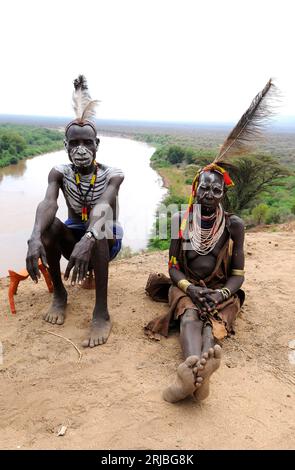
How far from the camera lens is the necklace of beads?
311 cm

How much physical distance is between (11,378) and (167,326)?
115cm

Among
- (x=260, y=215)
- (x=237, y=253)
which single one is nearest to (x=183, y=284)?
(x=237, y=253)

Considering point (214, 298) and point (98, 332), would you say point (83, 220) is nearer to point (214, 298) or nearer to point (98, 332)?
point (98, 332)

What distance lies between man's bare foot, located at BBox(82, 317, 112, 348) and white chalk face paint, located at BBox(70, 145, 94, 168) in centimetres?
120

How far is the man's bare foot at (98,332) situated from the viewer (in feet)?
9.50

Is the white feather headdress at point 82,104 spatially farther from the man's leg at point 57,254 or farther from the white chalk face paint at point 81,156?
the man's leg at point 57,254

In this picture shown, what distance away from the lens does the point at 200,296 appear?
9.41ft

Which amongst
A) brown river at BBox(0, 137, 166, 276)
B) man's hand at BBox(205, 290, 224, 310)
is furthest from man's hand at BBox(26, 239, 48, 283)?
brown river at BBox(0, 137, 166, 276)

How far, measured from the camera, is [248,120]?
323 centimetres

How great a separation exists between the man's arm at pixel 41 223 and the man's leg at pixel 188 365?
1074 millimetres

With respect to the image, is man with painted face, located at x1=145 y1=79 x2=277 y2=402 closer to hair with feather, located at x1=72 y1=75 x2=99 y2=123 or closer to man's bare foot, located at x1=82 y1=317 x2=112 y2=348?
man's bare foot, located at x1=82 y1=317 x2=112 y2=348

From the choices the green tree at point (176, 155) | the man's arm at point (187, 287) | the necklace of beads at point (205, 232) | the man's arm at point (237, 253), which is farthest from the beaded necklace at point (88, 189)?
the green tree at point (176, 155)

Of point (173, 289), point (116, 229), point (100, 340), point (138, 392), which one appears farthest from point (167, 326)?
point (116, 229)

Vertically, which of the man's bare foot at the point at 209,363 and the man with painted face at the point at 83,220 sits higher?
the man with painted face at the point at 83,220
